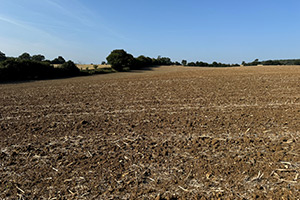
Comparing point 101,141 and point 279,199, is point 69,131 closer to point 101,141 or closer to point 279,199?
point 101,141

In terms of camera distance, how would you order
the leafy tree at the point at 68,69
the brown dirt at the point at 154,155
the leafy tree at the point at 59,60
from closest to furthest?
the brown dirt at the point at 154,155
the leafy tree at the point at 68,69
the leafy tree at the point at 59,60

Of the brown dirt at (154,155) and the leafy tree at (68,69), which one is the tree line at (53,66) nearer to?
the leafy tree at (68,69)

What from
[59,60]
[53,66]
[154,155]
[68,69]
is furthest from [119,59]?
[154,155]

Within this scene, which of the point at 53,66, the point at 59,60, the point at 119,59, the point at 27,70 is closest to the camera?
the point at 27,70

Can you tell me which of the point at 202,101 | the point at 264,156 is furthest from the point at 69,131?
the point at 202,101

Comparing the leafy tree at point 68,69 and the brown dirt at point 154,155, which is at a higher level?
the leafy tree at point 68,69

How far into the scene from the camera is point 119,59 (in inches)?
1956

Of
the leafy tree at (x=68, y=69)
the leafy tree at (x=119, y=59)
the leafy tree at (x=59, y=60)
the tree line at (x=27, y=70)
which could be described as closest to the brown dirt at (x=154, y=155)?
the tree line at (x=27, y=70)

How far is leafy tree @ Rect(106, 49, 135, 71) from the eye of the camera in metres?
49.4

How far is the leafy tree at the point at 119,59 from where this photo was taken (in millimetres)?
49438

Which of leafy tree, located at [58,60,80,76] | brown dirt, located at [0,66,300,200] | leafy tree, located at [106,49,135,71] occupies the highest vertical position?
leafy tree, located at [106,49,135,71]

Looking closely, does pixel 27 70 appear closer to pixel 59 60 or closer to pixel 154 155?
pixel 154 155

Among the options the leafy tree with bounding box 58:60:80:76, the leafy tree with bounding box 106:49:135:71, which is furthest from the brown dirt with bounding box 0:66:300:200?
the leafy tree with bounding box 106:49:135:71

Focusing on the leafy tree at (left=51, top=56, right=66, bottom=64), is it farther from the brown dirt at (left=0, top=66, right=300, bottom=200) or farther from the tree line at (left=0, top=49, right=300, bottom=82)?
the brown dirt at (left=0, top=66, right=300, bottom=200)
